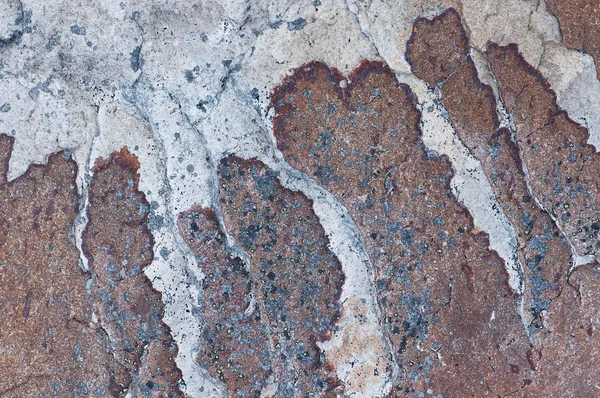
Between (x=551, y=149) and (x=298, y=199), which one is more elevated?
(x=551, y=149)

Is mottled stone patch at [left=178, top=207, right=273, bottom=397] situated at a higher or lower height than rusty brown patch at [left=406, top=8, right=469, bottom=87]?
lower

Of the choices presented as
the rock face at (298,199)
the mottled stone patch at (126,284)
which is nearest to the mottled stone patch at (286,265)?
the rock face at (298,199)

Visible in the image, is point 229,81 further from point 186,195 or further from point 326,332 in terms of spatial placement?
point 326,332

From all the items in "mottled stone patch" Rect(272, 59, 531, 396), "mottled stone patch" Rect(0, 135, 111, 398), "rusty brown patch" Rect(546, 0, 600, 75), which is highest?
"rusty brown patch" Rect(546, 0, 600, 75)

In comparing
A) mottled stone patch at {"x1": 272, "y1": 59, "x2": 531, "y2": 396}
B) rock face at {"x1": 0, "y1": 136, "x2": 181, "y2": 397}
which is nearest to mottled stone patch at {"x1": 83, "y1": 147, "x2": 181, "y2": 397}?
rock face at {"x1": 0, "y1": 136, "x2": 181, "y2": 397}

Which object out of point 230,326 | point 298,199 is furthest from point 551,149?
point 230,326

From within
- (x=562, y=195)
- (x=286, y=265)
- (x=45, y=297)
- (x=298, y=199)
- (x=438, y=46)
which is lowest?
(x=45, y=297)

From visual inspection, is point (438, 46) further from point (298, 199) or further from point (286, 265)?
point (286, 265)

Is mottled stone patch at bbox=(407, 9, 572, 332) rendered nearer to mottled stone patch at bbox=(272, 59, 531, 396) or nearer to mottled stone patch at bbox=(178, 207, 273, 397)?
mottled stone patch at bbox=(272, 59, 531, 396)
